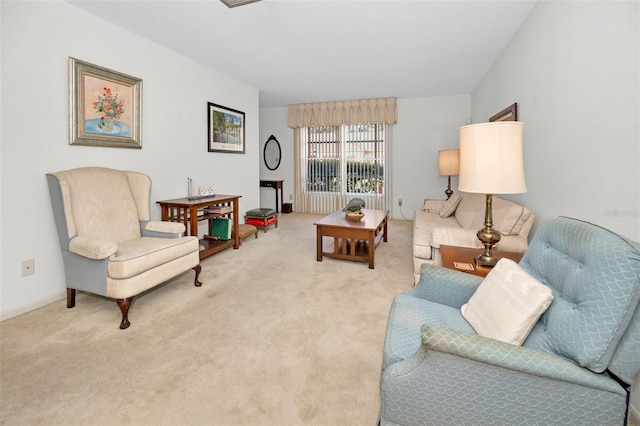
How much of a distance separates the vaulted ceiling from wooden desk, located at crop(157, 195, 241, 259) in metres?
1.78

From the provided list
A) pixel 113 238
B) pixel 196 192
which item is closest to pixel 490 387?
pixel 113 238

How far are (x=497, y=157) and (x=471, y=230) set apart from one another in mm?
1178

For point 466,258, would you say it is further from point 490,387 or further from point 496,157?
point 490,387

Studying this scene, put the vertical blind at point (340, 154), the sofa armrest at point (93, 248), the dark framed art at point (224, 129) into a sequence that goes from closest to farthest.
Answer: the sofa armrest at point (93, 248) → the dark framed art at point (224, 129) → the vertical blind at point (340, 154)

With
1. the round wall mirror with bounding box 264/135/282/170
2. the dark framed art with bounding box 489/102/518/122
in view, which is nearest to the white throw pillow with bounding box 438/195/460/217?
the dark framed art with bounding box 489/102/518/122

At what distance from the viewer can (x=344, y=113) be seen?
658cm

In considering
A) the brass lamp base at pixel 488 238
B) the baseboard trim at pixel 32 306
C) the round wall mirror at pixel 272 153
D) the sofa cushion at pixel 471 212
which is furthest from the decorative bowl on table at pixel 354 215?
the round wall mirror at pixel 272 153

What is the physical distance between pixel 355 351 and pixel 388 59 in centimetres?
359

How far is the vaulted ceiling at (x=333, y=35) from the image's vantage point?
275 centimetres

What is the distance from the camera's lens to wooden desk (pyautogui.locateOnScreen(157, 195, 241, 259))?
3459mm

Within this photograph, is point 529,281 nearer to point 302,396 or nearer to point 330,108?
→ point 302,396

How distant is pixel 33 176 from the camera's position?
8.06ft

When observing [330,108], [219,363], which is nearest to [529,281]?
[219,363]

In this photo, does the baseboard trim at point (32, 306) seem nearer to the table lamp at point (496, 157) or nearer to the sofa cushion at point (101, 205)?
the sofa cushion at point (101, 205)
